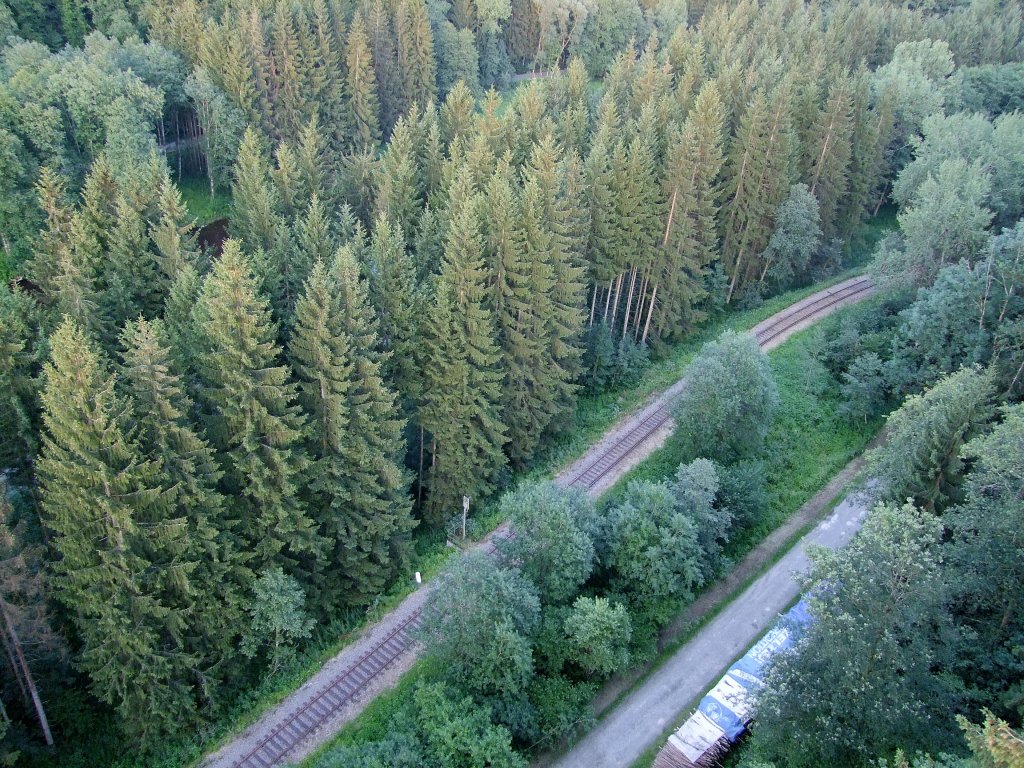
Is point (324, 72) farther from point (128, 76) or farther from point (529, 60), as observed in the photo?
point (529, 60)

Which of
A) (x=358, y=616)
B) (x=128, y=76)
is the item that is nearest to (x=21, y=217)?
(x=128, y=76)

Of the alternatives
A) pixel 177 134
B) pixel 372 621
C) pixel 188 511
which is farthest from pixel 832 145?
pixel 188 511

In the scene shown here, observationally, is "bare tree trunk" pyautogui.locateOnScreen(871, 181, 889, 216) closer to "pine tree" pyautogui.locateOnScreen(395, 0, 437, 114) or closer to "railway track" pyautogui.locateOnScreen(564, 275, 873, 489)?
"railway track" pyautogui.locateOnScreen(564, 275, 873, 489)

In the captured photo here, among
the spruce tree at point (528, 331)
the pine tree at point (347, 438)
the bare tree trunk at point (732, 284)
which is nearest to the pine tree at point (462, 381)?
the spruce tree at point (528, 331)

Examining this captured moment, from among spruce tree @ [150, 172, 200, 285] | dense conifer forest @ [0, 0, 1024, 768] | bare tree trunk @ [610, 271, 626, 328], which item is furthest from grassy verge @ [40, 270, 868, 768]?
spruce tree @ [150, 172, 200, 285]

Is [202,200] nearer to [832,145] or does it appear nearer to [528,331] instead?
[528,331]

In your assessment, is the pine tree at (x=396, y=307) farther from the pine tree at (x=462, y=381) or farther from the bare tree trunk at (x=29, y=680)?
the bare tree trunk at (x=29, y=680)
